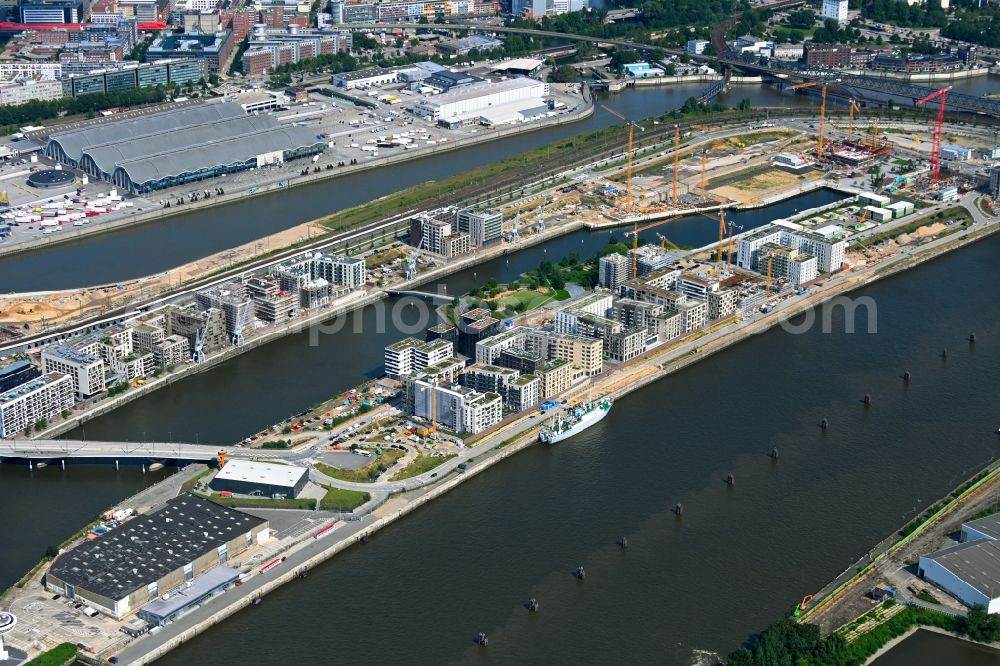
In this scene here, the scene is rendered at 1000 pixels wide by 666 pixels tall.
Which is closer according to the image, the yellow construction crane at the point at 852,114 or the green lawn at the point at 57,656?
→ the green lawn at the point at 57,656

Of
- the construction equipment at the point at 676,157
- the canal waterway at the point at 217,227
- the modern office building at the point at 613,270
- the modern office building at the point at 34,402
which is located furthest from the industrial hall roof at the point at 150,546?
the construction equipment at the point at 676,157

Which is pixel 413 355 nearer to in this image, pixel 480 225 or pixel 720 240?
pixel 480 225

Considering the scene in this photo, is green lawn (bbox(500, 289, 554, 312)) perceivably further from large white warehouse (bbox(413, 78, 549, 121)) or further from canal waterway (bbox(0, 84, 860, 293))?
large white warehouse (bbox(413, 78, 549, 121))

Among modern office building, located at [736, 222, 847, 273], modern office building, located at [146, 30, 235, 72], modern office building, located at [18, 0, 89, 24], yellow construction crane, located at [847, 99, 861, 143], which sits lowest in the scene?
modern office building, located at [736, 222, 847, 273]

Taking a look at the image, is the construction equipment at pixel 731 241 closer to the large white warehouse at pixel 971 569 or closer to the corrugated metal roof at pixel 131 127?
the large white warehouse at pixel 971 569

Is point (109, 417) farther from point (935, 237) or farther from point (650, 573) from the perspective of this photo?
point (935, 237)

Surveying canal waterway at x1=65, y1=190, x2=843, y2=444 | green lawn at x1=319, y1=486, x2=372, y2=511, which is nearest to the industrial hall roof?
green lawn at x1=319, y1=486, x2=372, y2=511
